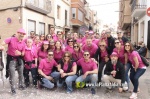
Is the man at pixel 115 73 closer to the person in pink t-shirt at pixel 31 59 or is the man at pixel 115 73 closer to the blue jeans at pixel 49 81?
the blue jeans at pixel 49 81

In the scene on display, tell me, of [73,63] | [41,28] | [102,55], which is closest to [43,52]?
[73,63]

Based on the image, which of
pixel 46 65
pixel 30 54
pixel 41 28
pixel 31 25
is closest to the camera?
pixel 46 65

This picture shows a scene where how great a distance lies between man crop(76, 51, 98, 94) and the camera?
6.01m

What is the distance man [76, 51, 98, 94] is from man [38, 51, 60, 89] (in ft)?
2.28

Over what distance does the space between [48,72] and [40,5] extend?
1406cm

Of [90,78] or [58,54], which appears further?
[58,54]

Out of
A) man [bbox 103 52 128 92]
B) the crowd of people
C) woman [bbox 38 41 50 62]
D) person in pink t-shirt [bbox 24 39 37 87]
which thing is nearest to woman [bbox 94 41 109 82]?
the crowd of people

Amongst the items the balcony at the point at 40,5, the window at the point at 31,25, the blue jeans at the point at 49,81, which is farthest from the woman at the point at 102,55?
the window at the point at 31,25

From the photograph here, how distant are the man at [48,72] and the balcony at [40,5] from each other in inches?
465

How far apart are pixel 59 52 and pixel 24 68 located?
1220 mm

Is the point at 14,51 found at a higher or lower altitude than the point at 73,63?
higher

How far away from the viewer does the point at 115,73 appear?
604cm

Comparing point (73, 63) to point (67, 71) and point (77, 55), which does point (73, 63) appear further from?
point (77, 55)

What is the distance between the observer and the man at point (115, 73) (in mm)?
5992
